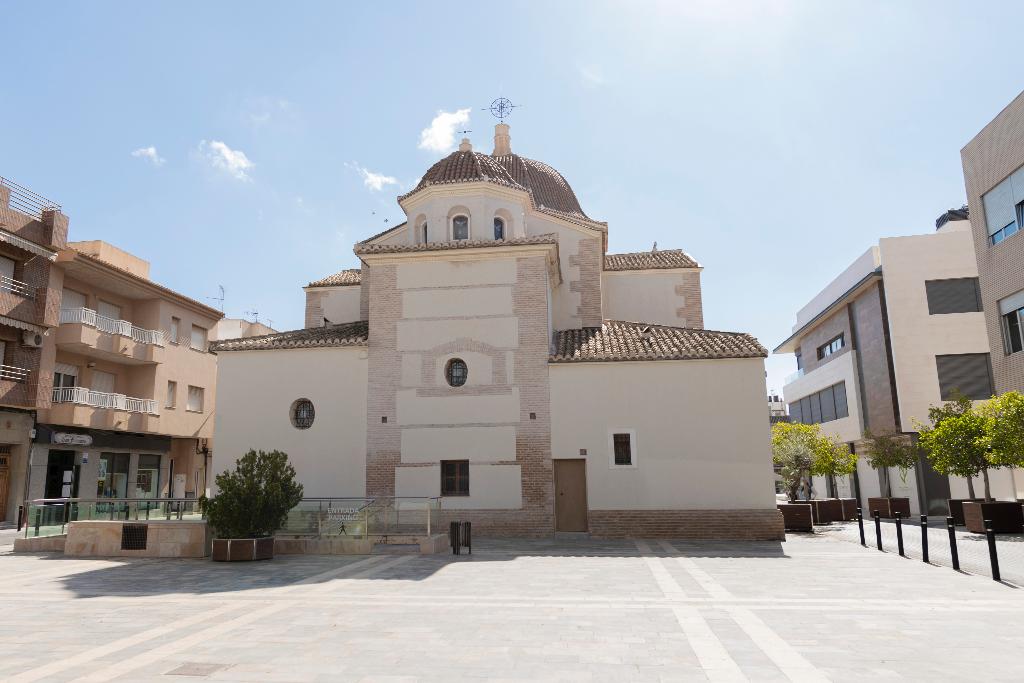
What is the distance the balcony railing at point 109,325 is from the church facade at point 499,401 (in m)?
10.4

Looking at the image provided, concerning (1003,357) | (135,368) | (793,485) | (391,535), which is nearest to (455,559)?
(391,535)

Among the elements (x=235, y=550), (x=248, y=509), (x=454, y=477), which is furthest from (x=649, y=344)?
(x=235, y=550)

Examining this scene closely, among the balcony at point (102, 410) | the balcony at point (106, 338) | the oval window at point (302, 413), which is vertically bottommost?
the oval window at point (302, 413)

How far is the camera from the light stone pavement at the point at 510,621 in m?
6.25

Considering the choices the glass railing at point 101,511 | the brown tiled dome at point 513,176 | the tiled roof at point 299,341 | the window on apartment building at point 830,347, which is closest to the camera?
the glass railing at point 101,511

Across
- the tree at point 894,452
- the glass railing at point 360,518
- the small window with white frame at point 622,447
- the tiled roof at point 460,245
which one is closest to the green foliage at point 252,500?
the glass railing at point 360,518

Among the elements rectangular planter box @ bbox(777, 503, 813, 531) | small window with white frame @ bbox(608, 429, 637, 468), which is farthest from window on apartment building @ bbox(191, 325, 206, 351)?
rectangular planter box @ bbox(777, 503, 813, 531)

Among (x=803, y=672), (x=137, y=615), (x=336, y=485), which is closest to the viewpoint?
(x=803, y=672)

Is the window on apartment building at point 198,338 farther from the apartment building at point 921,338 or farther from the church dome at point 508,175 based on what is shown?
the apartment building at point 921,338

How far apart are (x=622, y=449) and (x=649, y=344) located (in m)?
3.09

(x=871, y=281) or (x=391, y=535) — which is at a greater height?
(x=871, y=281)

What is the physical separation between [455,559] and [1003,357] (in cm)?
1701

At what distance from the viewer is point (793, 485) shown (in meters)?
22.0

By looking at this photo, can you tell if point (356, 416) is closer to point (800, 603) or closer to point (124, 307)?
point (800, 603)
